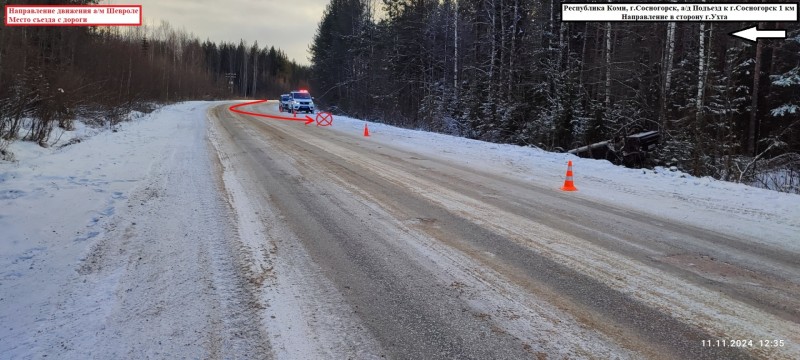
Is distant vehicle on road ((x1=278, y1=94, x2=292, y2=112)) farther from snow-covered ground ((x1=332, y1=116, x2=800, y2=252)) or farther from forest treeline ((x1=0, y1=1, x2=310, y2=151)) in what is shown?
snow-covered ground ((x1=332, y1=116, x2=800, y2=252))

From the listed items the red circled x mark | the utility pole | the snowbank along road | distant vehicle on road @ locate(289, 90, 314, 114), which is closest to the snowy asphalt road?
the snowbank along road

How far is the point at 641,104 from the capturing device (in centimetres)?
1827

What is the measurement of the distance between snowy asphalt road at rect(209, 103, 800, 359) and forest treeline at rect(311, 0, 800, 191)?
7.75 metres

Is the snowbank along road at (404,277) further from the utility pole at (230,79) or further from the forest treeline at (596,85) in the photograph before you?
the utility pole at (230,79)

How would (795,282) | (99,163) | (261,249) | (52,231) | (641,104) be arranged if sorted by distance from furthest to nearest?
(641,104) → (99,163) → (52,231) → (261,249) → (795,282)

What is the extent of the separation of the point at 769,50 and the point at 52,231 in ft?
90.9

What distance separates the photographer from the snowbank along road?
2.85 metres

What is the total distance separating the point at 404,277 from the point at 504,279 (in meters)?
0.85

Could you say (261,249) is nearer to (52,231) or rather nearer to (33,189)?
(52,231)

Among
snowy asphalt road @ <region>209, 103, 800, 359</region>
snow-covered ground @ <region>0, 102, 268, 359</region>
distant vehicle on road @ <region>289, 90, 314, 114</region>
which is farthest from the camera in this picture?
distant vehicle on road @ <region>289, 90, 314, 114</region>

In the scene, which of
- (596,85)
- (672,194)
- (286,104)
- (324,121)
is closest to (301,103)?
(286,104)

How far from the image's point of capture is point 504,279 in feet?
12.8

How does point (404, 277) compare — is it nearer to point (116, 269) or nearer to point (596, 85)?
point (116, 269)

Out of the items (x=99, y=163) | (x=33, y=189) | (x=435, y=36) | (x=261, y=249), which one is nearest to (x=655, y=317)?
(x=261, y=249)
